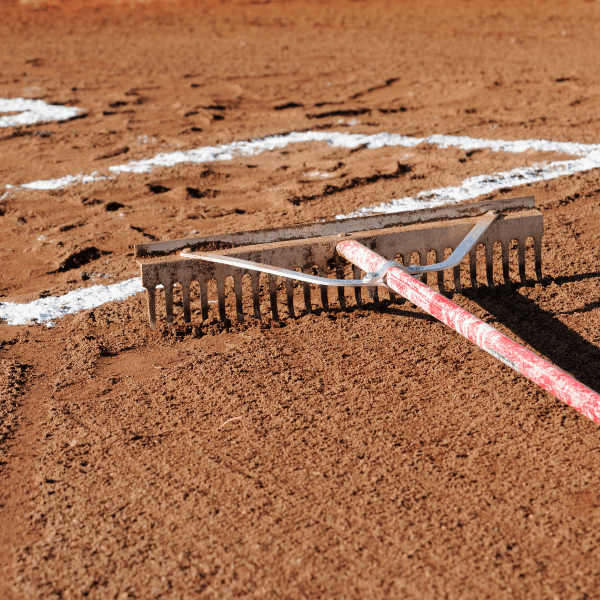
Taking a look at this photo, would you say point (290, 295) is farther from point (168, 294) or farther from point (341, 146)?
point (341, 146)

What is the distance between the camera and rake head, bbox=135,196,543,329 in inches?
114

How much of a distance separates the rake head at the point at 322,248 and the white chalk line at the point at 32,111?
162 inches

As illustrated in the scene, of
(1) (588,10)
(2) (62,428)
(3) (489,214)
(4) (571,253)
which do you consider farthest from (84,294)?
(1) (588,10)

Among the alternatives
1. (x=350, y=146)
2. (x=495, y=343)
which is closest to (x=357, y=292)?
(x=495, y=343)

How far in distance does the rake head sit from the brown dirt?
15cm

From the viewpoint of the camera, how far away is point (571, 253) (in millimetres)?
3480

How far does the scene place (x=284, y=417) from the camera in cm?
234

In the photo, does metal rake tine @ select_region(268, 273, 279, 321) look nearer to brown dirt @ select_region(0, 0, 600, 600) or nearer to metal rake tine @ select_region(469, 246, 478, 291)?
brown dirt @ select_region(0, 0, 600, 600)

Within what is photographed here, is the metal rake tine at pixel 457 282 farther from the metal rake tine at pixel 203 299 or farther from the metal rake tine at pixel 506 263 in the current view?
the metal rake tine at pixel 203 299

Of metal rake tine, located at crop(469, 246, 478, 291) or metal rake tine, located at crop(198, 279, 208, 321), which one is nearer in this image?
metal rake tine, located at crop(198, 279, 208, 321)

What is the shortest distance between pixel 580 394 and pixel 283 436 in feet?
3.27

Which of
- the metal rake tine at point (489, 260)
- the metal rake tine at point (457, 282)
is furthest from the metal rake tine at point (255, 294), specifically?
the metal rake tine at point (489, 260)

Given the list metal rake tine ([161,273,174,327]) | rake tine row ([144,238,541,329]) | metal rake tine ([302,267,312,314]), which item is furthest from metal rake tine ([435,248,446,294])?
metal rake tine ([161,273,174,327])

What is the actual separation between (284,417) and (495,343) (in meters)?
0.81
